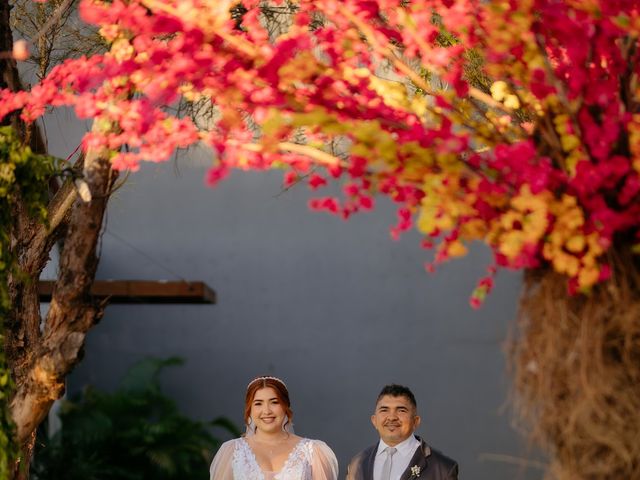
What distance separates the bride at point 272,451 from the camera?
6.70 m

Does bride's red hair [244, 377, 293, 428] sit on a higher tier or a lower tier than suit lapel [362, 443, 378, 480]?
higher

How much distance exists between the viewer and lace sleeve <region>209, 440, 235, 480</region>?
684 cm

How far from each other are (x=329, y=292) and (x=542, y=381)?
798cm

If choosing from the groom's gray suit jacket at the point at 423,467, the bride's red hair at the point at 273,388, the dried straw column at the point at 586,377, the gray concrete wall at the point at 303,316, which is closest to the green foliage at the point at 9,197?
the bride's red hair at the point at 273,388

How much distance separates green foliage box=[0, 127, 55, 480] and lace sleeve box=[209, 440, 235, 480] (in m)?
1.79

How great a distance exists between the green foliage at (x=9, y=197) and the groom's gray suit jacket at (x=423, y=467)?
2.12 m

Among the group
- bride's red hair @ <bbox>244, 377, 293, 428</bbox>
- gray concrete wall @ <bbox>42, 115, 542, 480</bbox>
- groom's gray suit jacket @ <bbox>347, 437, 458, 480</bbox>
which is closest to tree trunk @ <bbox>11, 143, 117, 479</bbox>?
bride's red hair @ <bbox>244, 377, 293, 428</bbox>

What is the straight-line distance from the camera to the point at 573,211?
3807 mm

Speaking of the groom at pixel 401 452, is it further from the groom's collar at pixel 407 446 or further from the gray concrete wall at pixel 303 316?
the gray concrete wall at pixel 303 316

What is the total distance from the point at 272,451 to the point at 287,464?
0.13 m

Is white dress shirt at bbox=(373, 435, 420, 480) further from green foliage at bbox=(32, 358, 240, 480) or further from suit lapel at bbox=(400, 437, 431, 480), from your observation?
green foliage at bbox=(32, 358, 240, 480)

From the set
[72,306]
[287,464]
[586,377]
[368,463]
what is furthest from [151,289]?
[586,377]

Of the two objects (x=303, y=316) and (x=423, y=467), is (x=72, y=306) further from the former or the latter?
(x=303, y=316)

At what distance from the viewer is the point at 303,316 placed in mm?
Answer: 12000
